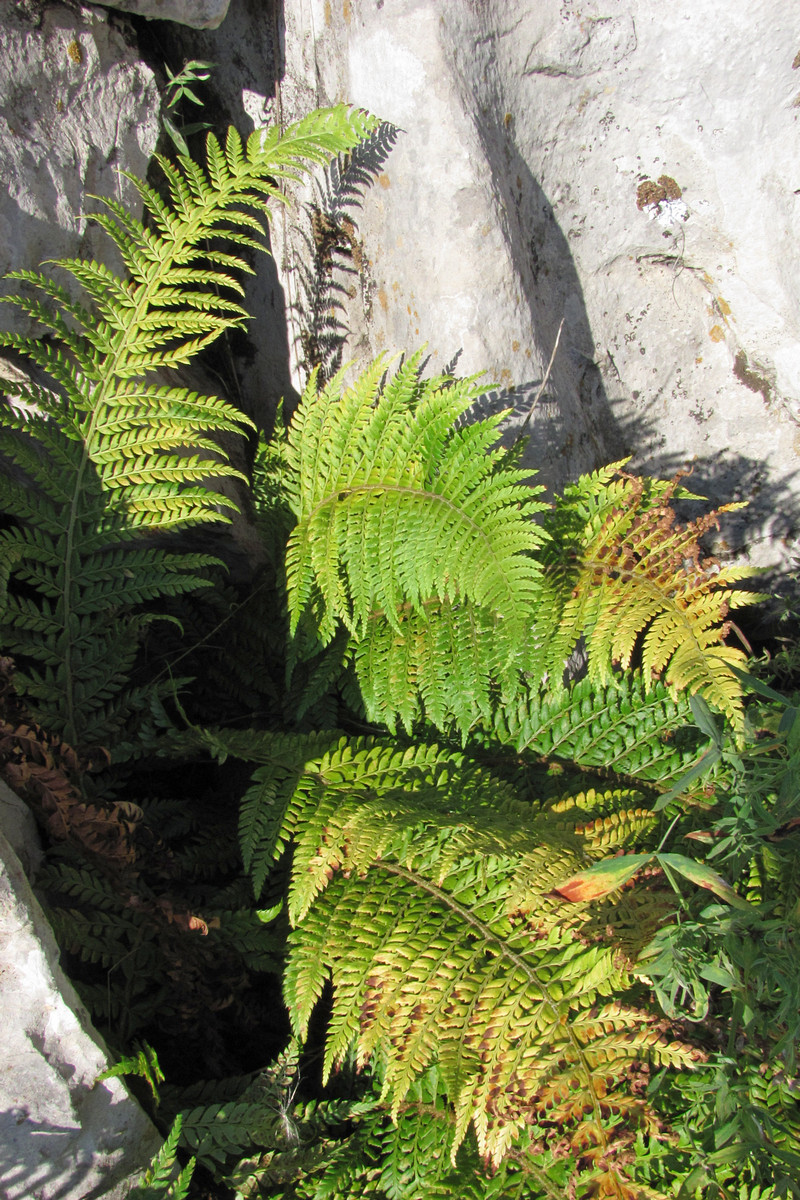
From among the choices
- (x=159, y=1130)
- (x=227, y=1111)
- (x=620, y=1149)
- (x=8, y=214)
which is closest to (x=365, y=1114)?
(x=227, y=1111)

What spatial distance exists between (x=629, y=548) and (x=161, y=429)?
144cm

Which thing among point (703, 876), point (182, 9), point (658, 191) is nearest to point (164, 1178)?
point (703, 876)

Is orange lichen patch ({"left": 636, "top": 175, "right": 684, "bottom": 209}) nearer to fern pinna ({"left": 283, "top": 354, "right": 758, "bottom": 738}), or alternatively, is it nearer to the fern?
fern pinna ({"left": 283, "top": 354, "right": 758, "bottom": 738})

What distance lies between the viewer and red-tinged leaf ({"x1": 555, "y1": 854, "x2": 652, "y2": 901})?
1633 millimetres

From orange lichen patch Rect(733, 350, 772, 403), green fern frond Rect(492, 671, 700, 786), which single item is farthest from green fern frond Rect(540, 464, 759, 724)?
orange lichen patch Rect(733, 350, 772, 403)

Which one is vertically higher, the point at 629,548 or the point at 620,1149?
the point at 629,548

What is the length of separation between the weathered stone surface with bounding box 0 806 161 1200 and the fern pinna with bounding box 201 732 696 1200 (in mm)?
455

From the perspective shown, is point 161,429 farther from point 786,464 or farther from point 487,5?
point 786,464

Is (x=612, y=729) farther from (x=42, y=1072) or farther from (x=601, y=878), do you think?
(x=42, y=1072)

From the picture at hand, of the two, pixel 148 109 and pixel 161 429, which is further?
pixel 148 109

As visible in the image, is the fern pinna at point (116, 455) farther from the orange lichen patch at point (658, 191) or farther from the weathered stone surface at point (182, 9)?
the orange lichen patch at point (658, 191)

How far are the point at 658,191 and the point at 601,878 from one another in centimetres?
255

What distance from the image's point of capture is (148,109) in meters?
2.68

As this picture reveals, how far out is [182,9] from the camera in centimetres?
255
